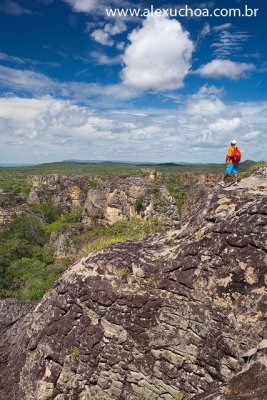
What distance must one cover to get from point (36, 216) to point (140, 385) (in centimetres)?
8007

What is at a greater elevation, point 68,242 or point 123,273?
point 123,273

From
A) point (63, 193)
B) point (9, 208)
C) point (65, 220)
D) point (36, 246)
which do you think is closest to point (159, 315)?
point (36, 246)

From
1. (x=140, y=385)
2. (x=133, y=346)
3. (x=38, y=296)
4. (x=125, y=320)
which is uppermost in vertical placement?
(x=125, y=320)

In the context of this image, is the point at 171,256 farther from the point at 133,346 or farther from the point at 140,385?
the point at 140,385

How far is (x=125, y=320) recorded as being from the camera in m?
8.52

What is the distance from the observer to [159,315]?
8.24 metres

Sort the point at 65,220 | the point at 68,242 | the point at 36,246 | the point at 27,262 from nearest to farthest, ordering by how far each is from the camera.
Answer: the point at 27,262 < the point at 68,242 < the point at 36,246 < the point at 65,220

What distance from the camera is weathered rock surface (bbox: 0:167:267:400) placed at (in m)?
7.45

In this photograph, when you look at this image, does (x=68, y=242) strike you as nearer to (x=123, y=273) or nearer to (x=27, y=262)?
(x=27, y=262)

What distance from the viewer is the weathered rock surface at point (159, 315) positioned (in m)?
7.45

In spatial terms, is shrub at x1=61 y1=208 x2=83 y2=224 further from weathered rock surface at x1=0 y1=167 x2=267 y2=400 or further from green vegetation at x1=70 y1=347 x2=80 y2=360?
green vegetation at x1=70 y1=347 x2=80 y2=360

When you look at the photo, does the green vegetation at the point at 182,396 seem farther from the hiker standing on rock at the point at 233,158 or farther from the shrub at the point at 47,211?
the shrub at the point at 47,211

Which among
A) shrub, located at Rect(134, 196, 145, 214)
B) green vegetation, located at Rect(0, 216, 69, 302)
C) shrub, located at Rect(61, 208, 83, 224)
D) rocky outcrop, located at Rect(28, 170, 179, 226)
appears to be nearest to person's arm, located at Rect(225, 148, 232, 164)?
green vegetation, located at Rect(0, 216, 69, 302)

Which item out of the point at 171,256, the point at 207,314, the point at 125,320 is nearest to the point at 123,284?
the point at 125,320
